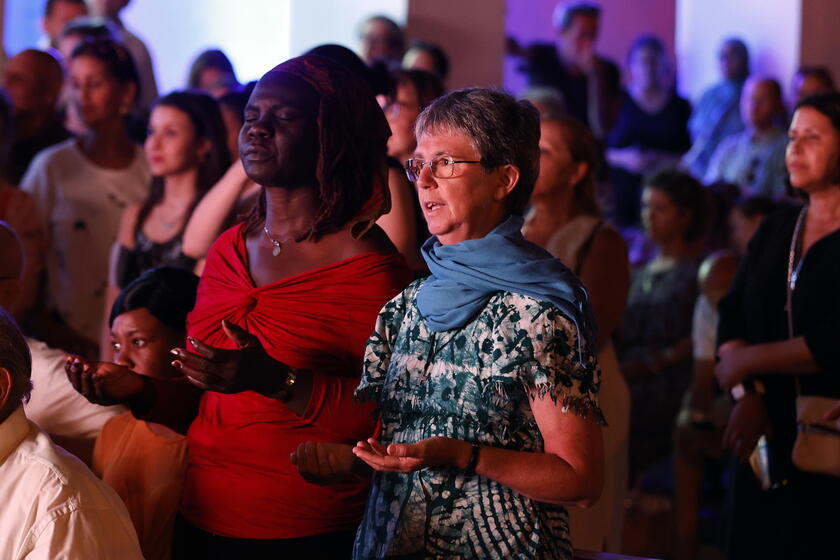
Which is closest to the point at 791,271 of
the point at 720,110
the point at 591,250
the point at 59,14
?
the point at 591,250

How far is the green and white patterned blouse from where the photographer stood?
1.98 m

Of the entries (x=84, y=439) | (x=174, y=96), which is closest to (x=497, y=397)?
(x=84, y=439)

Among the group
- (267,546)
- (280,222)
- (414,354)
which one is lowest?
(267,546)

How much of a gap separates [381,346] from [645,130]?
6804 mm

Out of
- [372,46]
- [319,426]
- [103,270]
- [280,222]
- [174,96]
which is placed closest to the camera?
[319,426]

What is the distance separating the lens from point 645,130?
8672 millimetres

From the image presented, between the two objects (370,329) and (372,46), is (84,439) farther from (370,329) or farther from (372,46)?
(372,46)

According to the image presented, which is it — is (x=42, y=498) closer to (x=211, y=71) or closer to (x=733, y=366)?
(x=733, y=366)

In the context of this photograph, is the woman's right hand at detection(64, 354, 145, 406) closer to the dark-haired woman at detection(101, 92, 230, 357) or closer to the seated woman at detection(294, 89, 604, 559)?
the seated woman at detection(294, 89, 604, 559)

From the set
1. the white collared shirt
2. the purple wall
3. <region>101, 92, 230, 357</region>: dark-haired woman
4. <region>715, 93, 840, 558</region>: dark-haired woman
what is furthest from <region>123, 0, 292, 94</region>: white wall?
the purple wall

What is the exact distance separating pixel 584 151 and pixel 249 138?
5.25 feet

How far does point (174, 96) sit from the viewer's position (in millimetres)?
4172

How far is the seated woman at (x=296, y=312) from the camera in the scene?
234 centimetres

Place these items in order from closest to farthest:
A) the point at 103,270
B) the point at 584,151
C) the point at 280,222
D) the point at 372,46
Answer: the point at 280,222 < the point at 584,151 < the point at 103,270 < the point at 372,46
